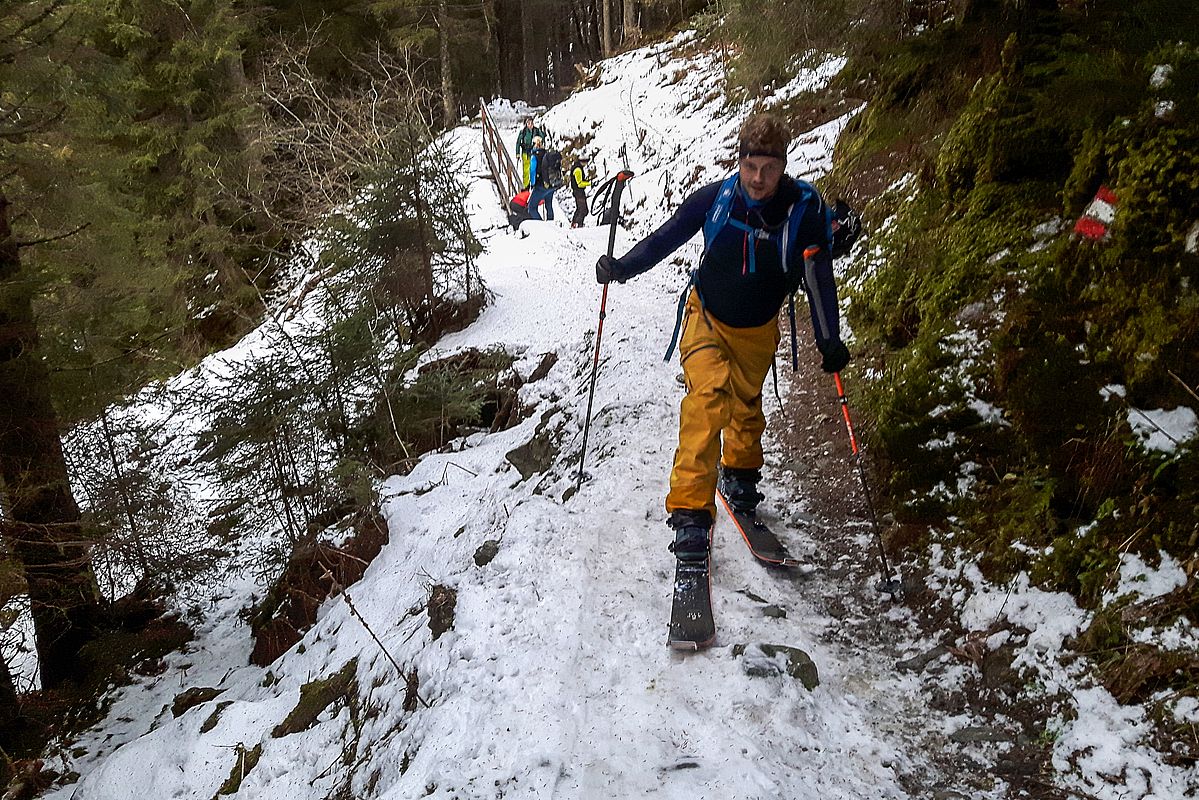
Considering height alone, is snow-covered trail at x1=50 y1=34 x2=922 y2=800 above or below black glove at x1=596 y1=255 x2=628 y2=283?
below

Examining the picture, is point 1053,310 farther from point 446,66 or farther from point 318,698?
point 446,66

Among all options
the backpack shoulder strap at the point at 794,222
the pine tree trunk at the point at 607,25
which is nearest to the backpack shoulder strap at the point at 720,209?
the backpack shoulder strap at the point at 794,222

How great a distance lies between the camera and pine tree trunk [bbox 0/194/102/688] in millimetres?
6738

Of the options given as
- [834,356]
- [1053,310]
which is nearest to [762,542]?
[834,356]

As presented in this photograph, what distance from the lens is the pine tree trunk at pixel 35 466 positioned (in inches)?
265

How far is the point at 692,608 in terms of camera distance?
3.56 meters

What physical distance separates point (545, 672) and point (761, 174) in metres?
2.83

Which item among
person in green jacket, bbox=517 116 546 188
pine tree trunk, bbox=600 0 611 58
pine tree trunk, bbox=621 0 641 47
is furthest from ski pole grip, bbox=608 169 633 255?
pine tree trunk, bbox=600 0 611 58

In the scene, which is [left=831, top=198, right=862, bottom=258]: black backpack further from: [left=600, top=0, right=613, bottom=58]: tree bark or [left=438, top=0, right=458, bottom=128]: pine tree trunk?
[left=600, top=0, right=613, bottom=58]: tree bark

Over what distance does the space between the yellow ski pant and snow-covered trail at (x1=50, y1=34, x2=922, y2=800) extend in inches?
23.3

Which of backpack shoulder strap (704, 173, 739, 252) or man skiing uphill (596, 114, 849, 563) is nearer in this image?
man skiing uphill (596, 114, 849, 563)

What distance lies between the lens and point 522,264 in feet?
41.8

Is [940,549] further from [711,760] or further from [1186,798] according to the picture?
[711,760]

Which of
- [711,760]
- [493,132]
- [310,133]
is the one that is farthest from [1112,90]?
[493,132]
